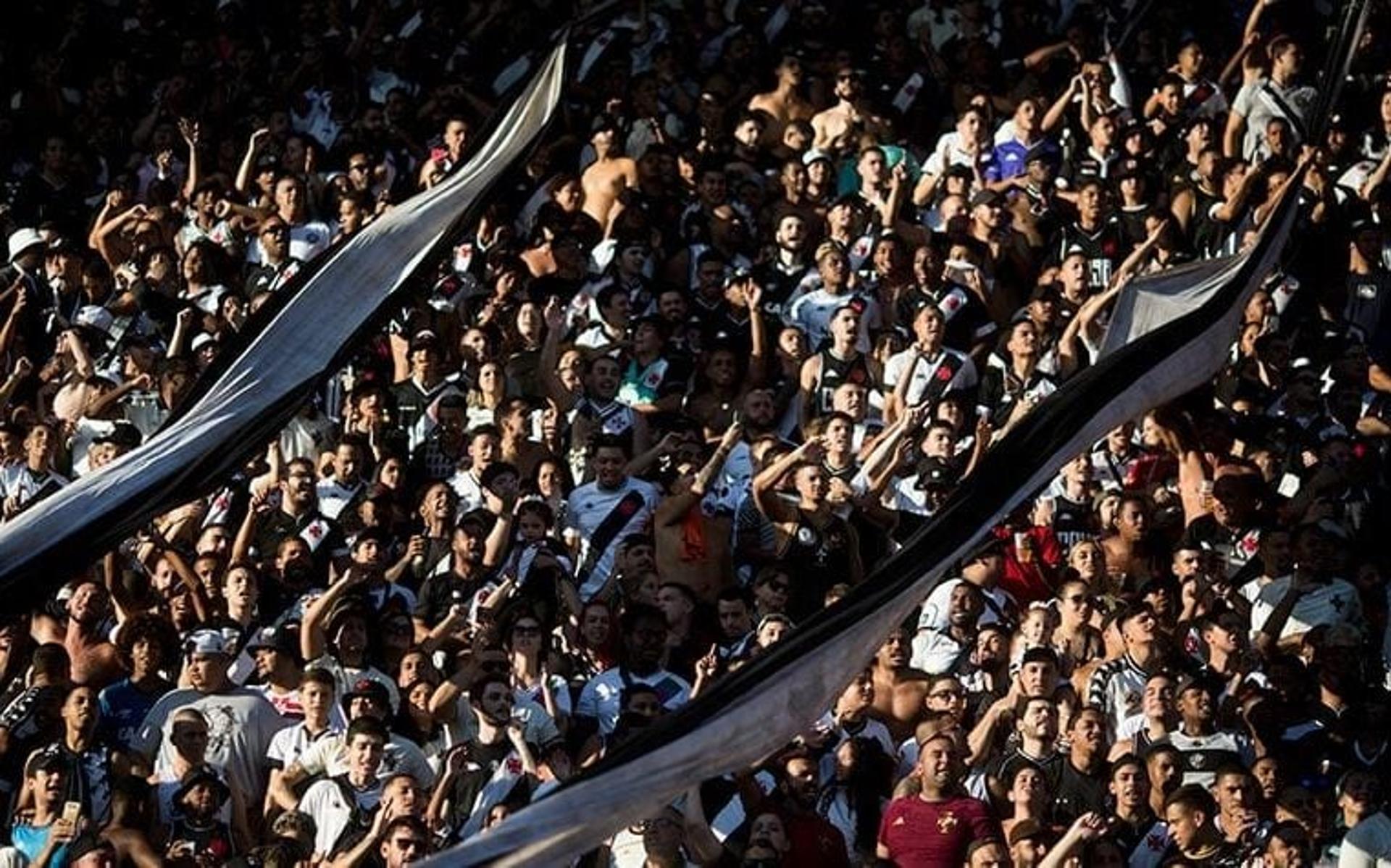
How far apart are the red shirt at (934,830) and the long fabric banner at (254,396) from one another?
2.55 metres

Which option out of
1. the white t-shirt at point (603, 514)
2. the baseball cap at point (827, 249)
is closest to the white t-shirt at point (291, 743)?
the white t-shirt at point (603, 514)

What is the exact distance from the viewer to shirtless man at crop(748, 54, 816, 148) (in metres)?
16.4

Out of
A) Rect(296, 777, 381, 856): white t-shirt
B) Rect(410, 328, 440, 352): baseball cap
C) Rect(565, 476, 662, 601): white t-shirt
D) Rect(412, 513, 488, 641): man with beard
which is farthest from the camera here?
Rect(410, 328, 440, 352): baseball cap

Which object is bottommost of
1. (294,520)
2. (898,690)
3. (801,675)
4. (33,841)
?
(898,690)

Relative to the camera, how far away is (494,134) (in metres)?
11.5

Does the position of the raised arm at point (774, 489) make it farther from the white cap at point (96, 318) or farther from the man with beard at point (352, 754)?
the white cap at point (96, 318)

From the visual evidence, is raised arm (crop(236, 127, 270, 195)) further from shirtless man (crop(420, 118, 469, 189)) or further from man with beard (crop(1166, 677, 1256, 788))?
man with beard (crop(1166, 677, 1256, 788))

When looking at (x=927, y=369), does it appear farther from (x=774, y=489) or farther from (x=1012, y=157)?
(x=1012, y=157)

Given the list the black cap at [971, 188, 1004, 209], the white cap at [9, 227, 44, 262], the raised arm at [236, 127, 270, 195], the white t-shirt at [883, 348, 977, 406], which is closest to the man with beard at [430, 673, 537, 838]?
the white t-shirt at [883, 348, 977, 406]

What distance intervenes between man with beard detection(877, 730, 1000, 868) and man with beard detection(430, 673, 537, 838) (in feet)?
4.30

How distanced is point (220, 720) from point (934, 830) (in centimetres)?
274

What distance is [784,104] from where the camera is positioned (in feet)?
54.5

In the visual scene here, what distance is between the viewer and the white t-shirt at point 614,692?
11.8 meters

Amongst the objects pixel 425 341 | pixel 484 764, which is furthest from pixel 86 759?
pixel 425 341
